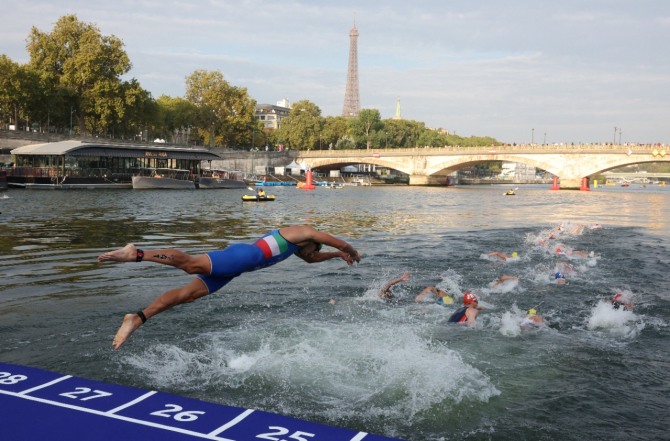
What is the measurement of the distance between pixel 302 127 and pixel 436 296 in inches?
5011

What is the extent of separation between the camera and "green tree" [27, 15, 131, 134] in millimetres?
83500

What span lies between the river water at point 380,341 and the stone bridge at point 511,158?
261 ft

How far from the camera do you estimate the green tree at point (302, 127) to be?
140m

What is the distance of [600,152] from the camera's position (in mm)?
96312

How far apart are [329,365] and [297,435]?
3.70 m

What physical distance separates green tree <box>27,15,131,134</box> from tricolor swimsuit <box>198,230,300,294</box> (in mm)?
83986

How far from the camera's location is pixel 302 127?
139750 mm

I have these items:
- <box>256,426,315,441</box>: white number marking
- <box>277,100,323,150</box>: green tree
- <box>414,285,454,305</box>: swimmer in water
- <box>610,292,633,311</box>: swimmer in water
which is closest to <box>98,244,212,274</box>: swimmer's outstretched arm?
<box>256,426,315,441</box>: white number marking

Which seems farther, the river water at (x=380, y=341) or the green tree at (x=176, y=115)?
the green tree at (x=176, y=115)

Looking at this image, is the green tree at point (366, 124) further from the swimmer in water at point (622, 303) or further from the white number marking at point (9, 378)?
the white number marking at point (9, 378)

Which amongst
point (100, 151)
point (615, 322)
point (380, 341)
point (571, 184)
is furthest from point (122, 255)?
point (571, 184)

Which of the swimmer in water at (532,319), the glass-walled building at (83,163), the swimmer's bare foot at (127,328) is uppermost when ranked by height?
the glass-walled building at (83,163)

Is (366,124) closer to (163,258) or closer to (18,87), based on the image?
(18,87)

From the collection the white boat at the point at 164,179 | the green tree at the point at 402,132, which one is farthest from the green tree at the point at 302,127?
the white boat at the point at 164,179
